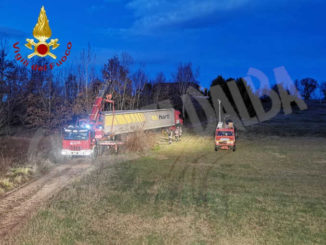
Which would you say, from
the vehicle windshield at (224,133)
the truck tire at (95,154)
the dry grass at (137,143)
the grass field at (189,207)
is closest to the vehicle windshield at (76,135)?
the truck tire at (95,154)

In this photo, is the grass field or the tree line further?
the tree line

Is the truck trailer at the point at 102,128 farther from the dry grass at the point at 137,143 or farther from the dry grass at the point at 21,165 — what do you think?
the dry grass at the point at 21,165

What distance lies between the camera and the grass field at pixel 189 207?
820 cm

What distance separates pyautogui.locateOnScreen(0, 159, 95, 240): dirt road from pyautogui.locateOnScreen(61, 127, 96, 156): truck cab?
A: 5.50 ft

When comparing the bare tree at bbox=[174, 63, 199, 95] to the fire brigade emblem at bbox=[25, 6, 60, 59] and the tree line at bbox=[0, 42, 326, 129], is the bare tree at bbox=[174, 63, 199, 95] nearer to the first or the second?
the tree line at bbox=[0, 42, 326, 129]

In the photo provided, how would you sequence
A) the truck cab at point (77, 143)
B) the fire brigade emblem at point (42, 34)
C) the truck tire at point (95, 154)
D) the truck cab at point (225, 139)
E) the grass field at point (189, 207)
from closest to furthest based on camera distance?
1. the grass field at point (189, 207)
2. the fire brigade emblem at point (42, 34)
3. the truck cab at point (77, 143)
4. the truck tire at point (95, 154)
5. the truck cab at point (225, 139)

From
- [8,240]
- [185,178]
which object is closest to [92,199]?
[8,240]

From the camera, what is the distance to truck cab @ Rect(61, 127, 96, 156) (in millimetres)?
19812

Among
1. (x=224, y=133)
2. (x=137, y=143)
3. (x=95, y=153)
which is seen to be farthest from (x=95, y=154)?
(x=224, y=133)

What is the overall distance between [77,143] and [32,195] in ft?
25.5

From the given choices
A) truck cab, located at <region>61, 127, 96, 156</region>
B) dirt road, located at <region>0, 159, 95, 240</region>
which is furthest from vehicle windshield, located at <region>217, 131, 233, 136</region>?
dirt road, located at <region>0, 159, 95, 240</region>

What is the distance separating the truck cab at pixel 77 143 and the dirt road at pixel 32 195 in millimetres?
1676

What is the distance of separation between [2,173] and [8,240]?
878 cm

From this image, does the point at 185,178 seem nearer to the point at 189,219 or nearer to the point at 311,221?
the point at 189,219
